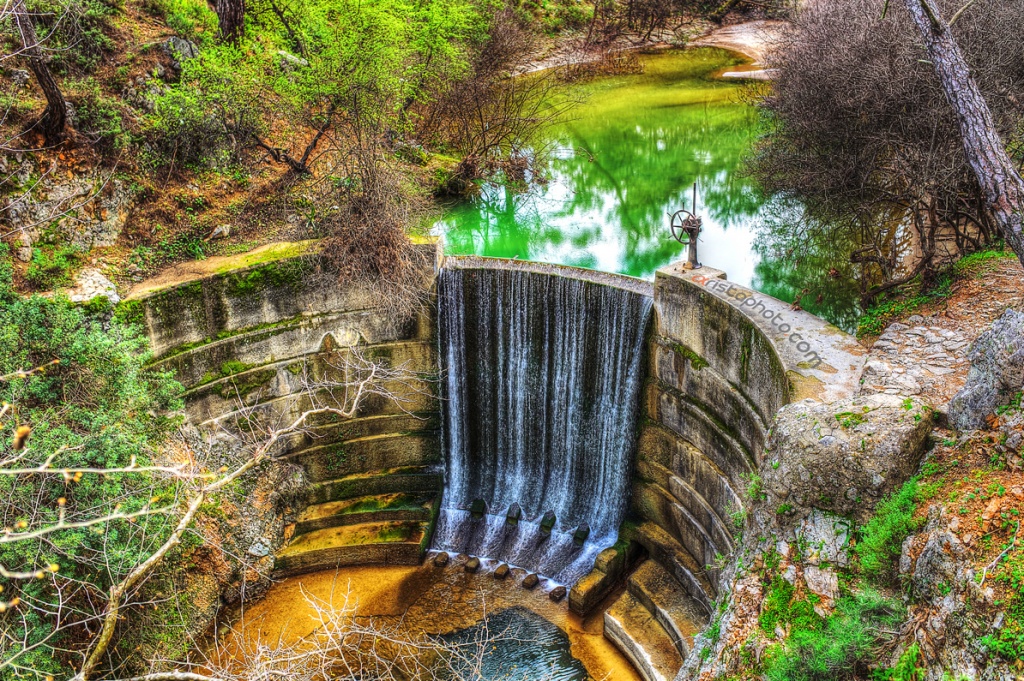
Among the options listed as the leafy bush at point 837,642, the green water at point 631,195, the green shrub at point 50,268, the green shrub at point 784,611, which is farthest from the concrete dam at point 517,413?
the leafy bush at point 837,642

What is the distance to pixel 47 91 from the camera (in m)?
11.5

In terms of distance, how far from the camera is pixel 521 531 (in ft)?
41.4

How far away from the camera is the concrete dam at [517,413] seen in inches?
417

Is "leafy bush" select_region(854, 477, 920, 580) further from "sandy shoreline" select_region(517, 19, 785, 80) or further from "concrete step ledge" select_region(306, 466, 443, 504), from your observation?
"sandy shoreline" select_region(517, 19, 785, 80)

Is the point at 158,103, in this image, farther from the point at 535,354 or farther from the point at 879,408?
the point at 879,408

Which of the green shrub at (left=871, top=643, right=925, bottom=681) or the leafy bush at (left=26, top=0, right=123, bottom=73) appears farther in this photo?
the leafy bush at (left=26, top=0, right=123, bottom=73)

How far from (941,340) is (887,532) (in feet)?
12.2

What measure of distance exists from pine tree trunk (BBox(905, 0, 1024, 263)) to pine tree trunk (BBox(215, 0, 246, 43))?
12364mm

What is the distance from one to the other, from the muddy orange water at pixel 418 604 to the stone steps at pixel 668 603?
0.73 meters

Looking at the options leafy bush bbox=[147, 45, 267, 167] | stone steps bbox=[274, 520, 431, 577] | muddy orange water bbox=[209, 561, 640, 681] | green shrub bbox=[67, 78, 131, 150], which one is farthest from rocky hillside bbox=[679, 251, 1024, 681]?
green shrub bbox=[67, 78, 131, 150]

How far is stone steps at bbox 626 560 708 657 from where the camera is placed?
10125 mm

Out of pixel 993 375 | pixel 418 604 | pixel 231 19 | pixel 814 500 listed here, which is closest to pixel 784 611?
pixel 814 500

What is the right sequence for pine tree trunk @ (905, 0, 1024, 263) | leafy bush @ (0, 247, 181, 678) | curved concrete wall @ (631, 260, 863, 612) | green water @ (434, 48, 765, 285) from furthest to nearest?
green water @ (434, 48, 765, 285)
curved concrete wall @ (631, 260, 863, 612)
leafy bush @ (0, 247, 181, 678)
pine tree trunk @ (905, 0, 1024, 263)

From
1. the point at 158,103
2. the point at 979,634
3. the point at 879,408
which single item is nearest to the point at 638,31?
the point at 158,103
